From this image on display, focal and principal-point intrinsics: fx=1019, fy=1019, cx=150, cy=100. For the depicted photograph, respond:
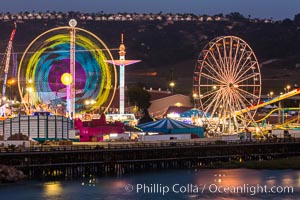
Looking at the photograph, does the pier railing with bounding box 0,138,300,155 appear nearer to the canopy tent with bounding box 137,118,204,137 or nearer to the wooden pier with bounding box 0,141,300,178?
the wooden pier with bounding box 0,141,300,178

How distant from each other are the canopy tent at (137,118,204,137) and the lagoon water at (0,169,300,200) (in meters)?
18.3

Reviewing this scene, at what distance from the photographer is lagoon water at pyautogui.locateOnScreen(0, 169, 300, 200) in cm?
6053

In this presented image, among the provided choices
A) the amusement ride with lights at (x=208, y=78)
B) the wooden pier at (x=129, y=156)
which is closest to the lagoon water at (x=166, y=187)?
the wooden pier at (x=129, y=156)

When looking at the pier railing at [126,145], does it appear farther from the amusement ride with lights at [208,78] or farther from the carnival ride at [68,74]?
the carnival ride at [68,74]

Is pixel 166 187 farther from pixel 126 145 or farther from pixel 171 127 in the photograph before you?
pixel 171 127

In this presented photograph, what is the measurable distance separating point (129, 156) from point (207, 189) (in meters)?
15.6

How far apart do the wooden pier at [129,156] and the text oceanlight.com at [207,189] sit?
9.79 m

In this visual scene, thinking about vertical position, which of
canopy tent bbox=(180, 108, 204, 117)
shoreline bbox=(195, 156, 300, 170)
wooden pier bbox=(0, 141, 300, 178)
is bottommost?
shoreline bbox=(195, 156, 300, 170)

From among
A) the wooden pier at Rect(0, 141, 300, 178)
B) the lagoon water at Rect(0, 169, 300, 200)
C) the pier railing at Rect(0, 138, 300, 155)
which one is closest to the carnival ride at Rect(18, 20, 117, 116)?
the pier railing at Rect(0, 138, 300, 155)

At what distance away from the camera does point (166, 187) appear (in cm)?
6462

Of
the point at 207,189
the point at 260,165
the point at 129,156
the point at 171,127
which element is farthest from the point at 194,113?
the point at 207,189

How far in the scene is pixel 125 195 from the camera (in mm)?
60906

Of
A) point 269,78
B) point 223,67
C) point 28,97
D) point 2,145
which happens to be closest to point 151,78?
point 269,78

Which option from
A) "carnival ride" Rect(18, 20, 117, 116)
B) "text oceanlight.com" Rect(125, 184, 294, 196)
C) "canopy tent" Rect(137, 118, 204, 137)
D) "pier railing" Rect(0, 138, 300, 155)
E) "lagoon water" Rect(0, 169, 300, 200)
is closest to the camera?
"lagoon water" Rect(0, 169, 300, 200)
